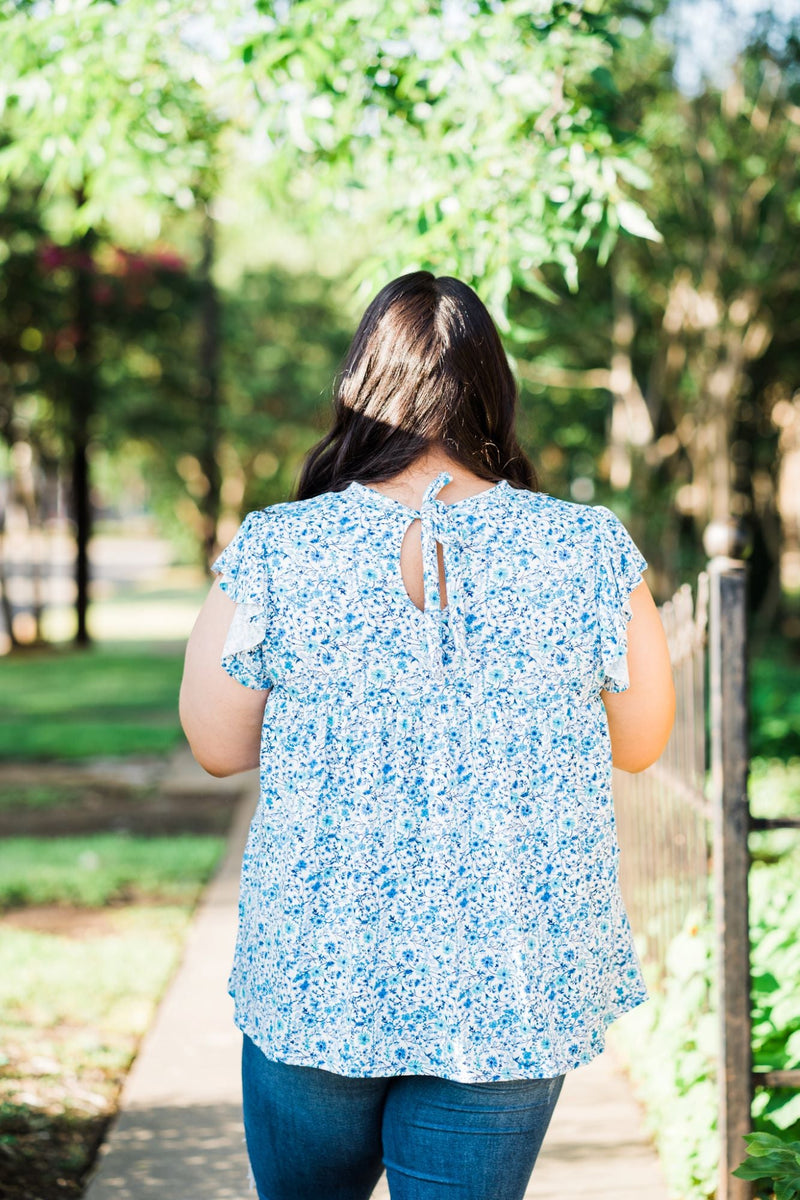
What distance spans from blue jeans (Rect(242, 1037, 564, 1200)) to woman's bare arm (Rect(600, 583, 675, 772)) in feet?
1.53

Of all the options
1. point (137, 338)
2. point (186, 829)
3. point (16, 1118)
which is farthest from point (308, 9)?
point (137, 338)

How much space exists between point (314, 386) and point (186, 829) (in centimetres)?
1905

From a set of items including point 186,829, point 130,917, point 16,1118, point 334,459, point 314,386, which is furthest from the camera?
point 314,386

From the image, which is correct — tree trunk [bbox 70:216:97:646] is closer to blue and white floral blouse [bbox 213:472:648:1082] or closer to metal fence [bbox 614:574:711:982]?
metal fence [bbox 614:574:711:982]

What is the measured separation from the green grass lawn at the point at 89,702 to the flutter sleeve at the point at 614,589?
866cm

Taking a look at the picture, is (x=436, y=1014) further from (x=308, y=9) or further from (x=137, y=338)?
(x=137, y=338)

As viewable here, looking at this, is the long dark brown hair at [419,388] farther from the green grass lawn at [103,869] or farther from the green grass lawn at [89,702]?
the green grass lawn at [89,702]

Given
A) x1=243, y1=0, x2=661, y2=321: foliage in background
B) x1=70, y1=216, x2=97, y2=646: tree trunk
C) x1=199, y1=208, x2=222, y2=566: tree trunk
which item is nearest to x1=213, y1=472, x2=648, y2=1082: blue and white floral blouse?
x1=243, y1=0, x2=661, y2=321: foliage in background

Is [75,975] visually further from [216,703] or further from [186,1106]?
[216,703]

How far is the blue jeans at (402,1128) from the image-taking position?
160cm

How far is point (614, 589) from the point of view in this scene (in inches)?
63.9

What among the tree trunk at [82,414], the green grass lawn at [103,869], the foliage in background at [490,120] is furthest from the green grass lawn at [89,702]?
the foliage in background at [490,120]

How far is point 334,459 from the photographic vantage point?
173 centimetres

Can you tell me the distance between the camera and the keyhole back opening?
158 centimetres
